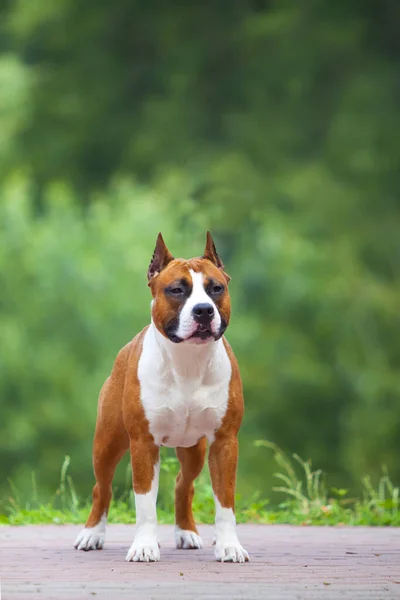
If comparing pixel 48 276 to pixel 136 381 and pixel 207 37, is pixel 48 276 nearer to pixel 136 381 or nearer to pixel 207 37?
pixel 207 37

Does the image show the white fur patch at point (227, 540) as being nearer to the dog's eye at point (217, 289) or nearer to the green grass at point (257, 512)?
the dog's eye at point (217, 289)

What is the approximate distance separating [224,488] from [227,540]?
23cm

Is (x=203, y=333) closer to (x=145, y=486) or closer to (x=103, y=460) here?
(x=145, y=486)

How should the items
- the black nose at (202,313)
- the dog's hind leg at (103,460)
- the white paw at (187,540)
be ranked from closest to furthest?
the black nose at (202,313) < the dog's hind leg at (103,460) < the white paw at (187,540)

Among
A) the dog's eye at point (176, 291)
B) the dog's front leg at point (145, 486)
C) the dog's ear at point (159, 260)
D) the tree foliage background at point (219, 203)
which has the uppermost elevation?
the tree foliage background at point (219, 203)

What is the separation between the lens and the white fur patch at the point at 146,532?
5.39 meters

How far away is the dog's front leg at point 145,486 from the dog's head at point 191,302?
0.53 m

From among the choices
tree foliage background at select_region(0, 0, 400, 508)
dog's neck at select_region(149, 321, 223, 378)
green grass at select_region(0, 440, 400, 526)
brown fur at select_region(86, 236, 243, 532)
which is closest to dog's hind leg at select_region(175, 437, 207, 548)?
brown fur at select_region(86, 236, 243, 532)

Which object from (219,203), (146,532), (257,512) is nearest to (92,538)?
(146,532)

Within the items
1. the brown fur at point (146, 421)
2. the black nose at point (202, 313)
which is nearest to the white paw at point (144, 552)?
the brown fur at point (146, 421)

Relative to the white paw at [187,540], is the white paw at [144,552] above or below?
below

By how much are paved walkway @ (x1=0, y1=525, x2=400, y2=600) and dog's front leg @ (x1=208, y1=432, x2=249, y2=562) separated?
11 centimetres

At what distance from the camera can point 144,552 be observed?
212 inches

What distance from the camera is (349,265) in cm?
2141
